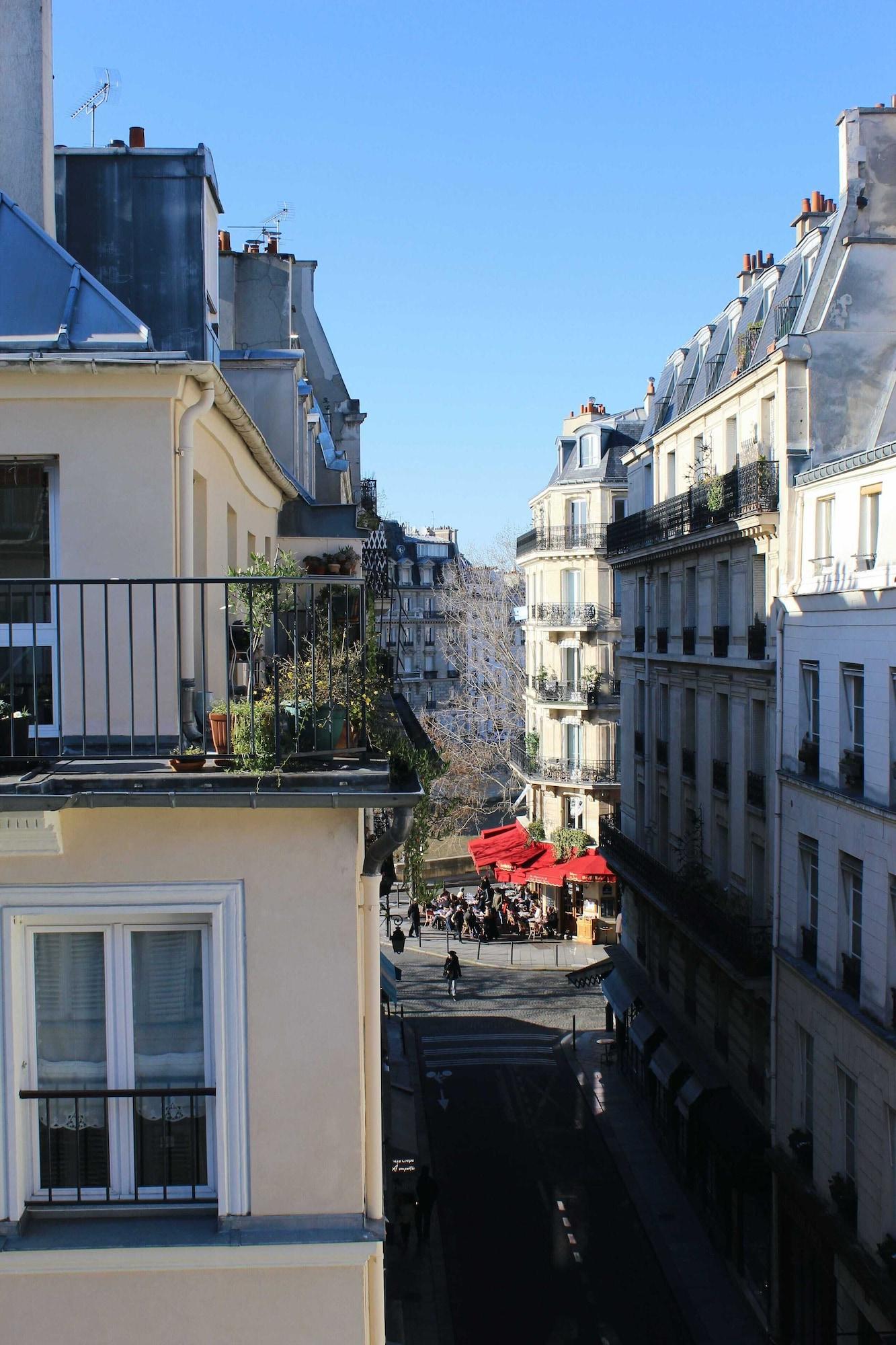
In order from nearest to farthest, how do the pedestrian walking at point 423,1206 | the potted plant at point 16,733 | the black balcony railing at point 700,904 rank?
the potted plant at point 16,733
the pedestrian walking at point 423,1206
the black balcony railing at point 700,904

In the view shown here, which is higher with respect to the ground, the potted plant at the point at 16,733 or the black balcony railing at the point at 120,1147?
the potted plant at the point at 16,733

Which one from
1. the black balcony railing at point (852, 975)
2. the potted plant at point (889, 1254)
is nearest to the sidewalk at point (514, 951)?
the black balcony railing at point (852, 975)

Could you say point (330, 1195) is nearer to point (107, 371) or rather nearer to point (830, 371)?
point (107, 371)

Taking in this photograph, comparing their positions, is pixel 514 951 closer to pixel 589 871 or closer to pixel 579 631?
pixel 589 871

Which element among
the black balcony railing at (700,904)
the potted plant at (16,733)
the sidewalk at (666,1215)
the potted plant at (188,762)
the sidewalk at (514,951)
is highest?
the potted plant at (16,733)

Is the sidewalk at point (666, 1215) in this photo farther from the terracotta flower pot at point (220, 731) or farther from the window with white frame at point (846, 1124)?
the terracotta flower pot at point (220, 731)

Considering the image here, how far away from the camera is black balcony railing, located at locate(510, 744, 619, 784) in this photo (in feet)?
152

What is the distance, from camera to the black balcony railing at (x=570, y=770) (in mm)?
46250

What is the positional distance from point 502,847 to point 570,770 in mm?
4085

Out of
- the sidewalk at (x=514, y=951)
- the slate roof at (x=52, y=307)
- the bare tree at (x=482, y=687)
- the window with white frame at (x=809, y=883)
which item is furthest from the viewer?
the bare tree at (x=482, y=687)

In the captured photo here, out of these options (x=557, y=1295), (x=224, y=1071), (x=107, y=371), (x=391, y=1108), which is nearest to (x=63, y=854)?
(x=224, y=1071)

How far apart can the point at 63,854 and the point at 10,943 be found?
0.53m

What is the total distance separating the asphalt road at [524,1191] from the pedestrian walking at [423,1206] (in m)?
0.46

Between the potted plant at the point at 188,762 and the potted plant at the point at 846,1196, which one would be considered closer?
the potted plant at the point at 188,762
